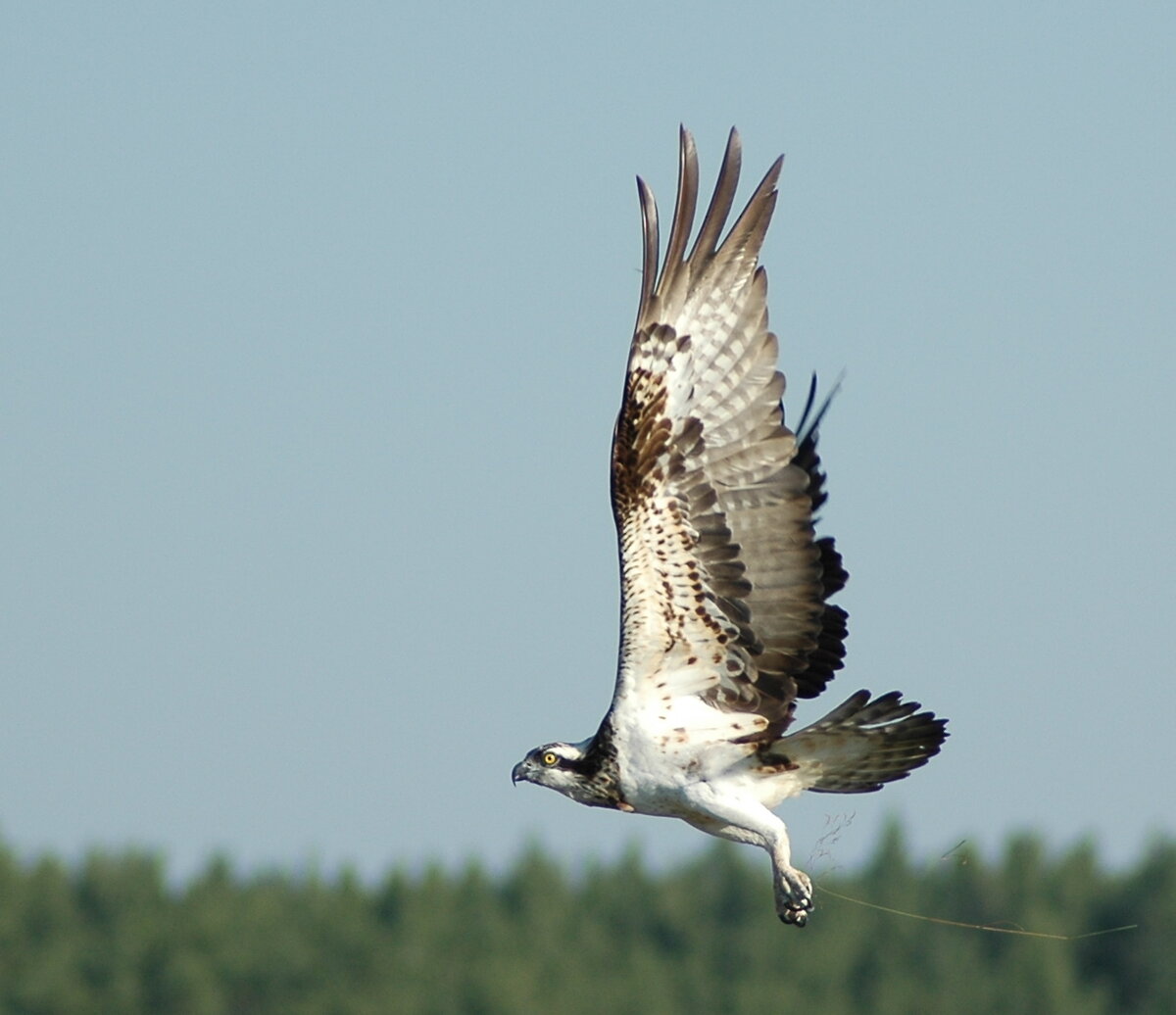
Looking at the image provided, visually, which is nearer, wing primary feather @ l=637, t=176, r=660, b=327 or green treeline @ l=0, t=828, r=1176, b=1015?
wing primary feather @ l=637, t=176, r=660, b=327

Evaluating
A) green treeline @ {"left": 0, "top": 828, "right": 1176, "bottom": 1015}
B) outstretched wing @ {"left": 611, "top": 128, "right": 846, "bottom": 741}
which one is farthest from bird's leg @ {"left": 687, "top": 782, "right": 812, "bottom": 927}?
green treeline @ {"left": 0, "top": 828, "right": 1176, "bottom": 1015}

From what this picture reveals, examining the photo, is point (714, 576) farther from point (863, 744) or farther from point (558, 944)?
point (558, 944)

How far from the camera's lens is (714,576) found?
8906 millimetres

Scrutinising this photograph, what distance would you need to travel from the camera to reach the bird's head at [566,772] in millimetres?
9000

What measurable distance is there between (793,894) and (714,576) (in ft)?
3.93

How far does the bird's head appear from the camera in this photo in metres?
9.00

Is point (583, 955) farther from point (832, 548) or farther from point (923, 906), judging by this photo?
point (832, 548)

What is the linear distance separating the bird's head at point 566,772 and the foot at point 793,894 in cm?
72

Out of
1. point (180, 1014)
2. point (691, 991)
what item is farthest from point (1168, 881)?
point (180, 1014)

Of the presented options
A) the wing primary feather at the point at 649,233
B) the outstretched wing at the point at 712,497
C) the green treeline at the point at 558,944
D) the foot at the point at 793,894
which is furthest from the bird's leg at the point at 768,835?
the green treeline at the point at 558,944

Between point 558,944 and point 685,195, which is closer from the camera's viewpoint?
point 685,195

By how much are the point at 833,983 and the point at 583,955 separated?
512 centimetres

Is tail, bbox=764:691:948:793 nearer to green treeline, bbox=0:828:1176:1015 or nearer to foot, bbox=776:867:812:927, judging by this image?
foot, bbox=776:867:812:927

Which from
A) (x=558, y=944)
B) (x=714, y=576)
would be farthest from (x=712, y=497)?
Answer: (x=558, y=944)
